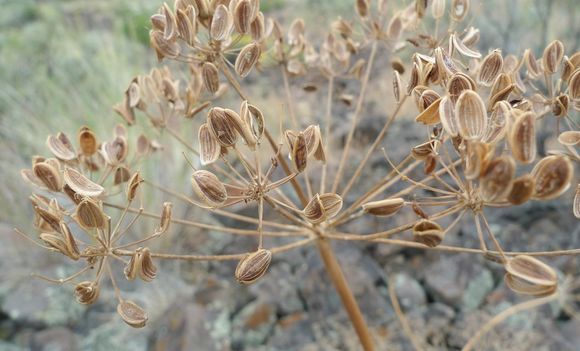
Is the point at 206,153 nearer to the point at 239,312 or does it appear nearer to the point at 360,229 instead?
the point at 239,312

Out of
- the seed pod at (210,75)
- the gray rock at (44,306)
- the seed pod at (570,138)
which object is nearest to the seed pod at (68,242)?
the seed pod at (210,75)

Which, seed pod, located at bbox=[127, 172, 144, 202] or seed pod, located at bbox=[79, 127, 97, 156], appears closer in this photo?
seed pod, located at bbox=[127, 172, 144, 202]

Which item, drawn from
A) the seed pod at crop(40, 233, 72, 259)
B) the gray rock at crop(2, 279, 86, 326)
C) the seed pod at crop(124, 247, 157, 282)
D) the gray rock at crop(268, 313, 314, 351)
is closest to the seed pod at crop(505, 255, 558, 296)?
the seed pod at crop(124, 247, 157, 282)

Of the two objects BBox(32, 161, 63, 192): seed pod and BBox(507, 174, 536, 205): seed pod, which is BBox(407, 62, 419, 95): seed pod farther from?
BBox(32, 161, 63, 192): seed pod

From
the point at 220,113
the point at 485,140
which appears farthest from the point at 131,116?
the point at 485,140

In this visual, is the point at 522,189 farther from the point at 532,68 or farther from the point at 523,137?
the point at 532,68

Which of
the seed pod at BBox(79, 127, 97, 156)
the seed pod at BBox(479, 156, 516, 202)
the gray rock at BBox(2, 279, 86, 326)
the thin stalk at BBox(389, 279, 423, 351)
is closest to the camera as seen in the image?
the seed pod at BBox(479, 156, 516, 202)
